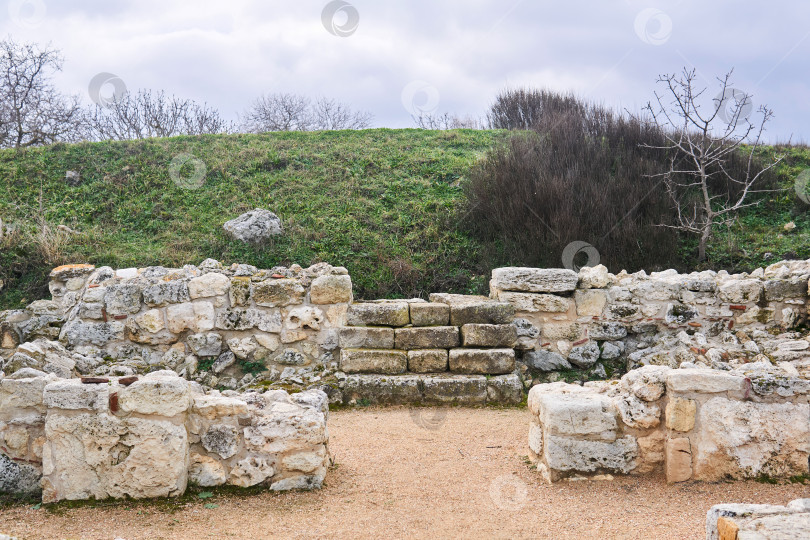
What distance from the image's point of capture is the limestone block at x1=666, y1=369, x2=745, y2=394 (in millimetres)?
3799

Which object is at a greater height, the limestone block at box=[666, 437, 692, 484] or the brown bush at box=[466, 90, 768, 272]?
the brown bush at box=[466, 90, 768, 272]

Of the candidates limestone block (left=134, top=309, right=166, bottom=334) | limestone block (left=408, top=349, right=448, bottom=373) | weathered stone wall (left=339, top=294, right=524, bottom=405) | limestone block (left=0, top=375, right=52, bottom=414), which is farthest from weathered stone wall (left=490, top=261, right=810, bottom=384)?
limestone block (left=0, top=375, right=52, bottom=414)

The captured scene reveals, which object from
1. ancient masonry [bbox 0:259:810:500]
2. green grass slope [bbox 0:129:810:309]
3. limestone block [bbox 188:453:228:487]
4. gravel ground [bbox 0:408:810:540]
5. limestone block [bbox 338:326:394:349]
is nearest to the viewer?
gravel ground [bbox 0:408:810:540]

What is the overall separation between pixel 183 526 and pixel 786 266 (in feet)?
22.2

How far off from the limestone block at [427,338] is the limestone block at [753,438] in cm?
306

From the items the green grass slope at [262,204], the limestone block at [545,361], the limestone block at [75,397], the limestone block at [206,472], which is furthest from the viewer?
the green grass slope at [262,204]

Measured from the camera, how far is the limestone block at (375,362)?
21.1 ft

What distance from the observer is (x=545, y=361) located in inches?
276

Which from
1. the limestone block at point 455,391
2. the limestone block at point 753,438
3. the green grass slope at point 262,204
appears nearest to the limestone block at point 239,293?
the limestone block at point 455,391

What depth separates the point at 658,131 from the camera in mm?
13219

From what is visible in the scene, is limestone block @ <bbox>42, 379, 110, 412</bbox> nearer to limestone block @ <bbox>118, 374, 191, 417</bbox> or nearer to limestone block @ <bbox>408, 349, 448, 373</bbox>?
limestone block @ <bbox>118, 374, 191, 417</bbox>

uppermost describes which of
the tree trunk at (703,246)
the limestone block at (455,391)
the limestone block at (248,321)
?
the tree trunk at (703,246)

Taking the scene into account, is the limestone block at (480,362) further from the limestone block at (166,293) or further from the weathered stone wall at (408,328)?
the limestone block at (166,293)

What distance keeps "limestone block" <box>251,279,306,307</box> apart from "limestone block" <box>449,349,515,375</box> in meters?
1.81
